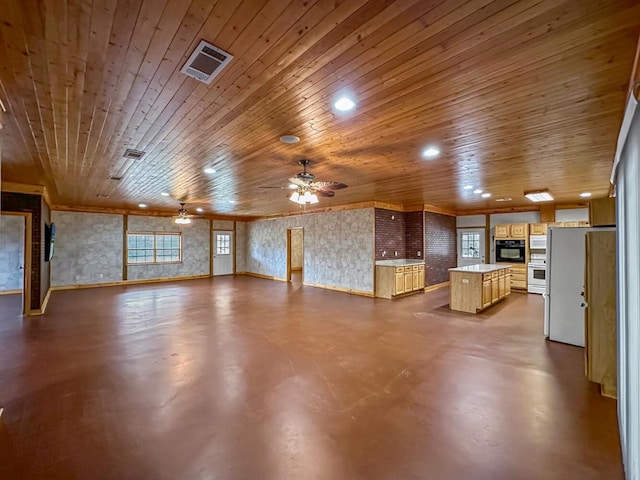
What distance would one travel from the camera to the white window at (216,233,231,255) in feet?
42.1

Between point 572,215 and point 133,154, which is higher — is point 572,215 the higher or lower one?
the lower one

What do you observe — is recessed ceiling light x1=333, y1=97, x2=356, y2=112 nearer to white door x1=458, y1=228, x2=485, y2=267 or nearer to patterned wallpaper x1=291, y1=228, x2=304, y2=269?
white door x1=458, y1=228, x2=485, y2=267

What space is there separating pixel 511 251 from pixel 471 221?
5.76 ft

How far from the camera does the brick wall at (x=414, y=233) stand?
361 inches

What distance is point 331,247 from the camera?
30.9 ft

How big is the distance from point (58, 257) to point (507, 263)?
46.3ft

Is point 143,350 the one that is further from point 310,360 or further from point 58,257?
point 58,257

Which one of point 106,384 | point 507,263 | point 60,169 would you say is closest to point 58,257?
point 60,169

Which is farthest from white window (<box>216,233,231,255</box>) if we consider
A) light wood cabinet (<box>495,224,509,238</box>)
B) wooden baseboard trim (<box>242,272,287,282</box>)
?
light wood cabinet (<box>495,224,509,238</box>)

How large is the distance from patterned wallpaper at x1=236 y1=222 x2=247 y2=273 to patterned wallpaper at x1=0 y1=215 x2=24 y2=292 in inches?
272

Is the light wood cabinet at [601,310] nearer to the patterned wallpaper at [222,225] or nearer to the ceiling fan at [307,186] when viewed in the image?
the ceiling fan at [307,186]

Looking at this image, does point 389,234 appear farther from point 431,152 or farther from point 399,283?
point 431,152

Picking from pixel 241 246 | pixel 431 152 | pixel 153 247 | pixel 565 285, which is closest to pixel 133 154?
pixel 431 152

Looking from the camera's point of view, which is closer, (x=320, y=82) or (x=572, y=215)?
(x=320, y=82)
